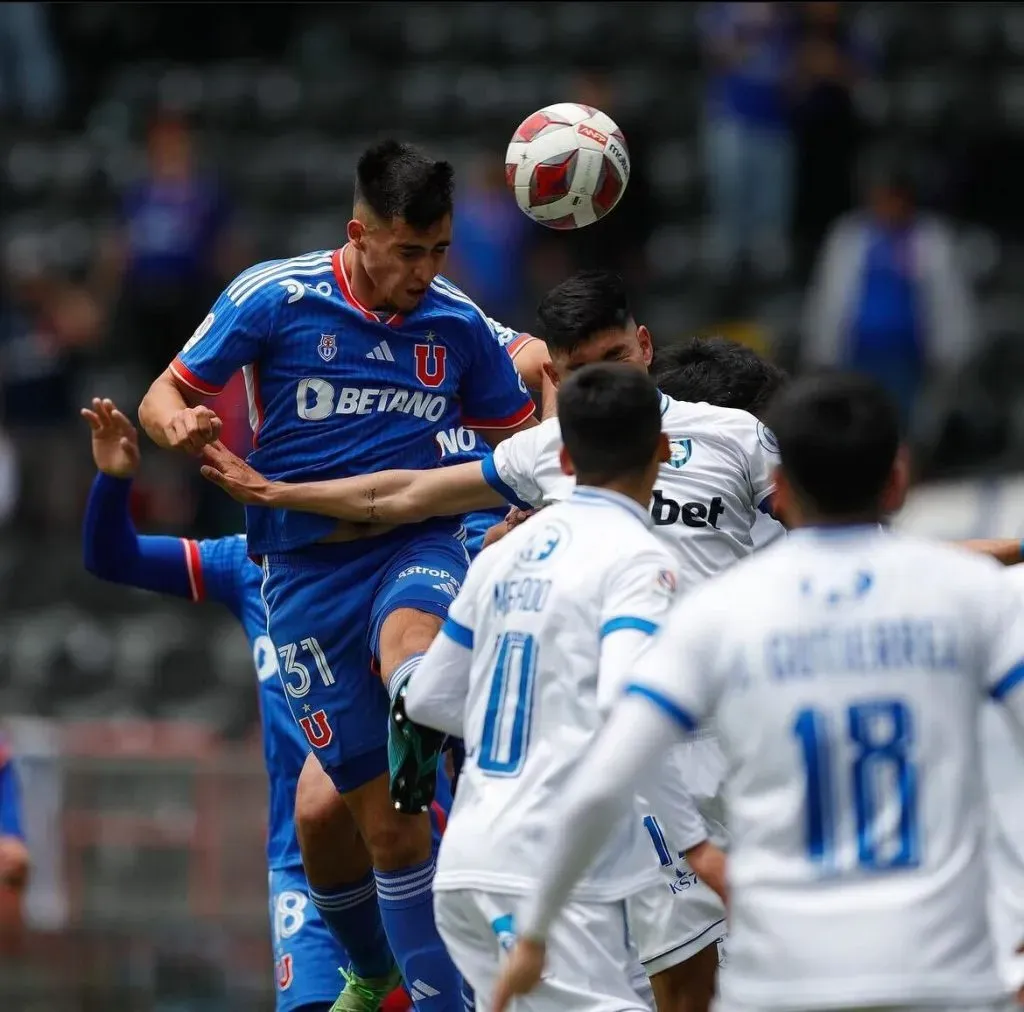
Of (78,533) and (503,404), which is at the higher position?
(503,404)

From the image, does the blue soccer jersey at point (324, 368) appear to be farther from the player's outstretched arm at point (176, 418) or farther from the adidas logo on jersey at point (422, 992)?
the adidas logo on jersey at point (422, 992)

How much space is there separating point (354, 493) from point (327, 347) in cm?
48

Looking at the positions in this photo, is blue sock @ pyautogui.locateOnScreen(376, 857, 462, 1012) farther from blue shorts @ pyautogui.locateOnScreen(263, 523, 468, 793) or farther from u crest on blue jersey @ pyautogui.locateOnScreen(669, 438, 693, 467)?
u crest on blue jersey @ pyautogui.locateOnScreen(669, 438, 693, 467)

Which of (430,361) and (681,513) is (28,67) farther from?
(681,513)

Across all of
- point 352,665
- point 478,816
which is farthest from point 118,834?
point 478,816

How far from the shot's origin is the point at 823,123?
14.1 meters

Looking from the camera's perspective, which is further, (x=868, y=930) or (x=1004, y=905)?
(x=1004, y=905)

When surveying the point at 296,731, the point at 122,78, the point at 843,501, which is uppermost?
the point at 122,78

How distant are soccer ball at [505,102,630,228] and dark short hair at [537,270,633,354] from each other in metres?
0.67

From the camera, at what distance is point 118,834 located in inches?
479

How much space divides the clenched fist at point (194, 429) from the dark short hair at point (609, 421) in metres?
1.40

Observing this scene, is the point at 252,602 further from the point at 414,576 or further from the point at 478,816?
the point at 478,816

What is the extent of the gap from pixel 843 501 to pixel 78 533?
1118cm

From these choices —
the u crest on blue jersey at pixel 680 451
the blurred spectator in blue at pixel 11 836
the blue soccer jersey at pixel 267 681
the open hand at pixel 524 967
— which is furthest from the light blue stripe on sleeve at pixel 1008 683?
the blurred spectator in blue at pixel 11 836
